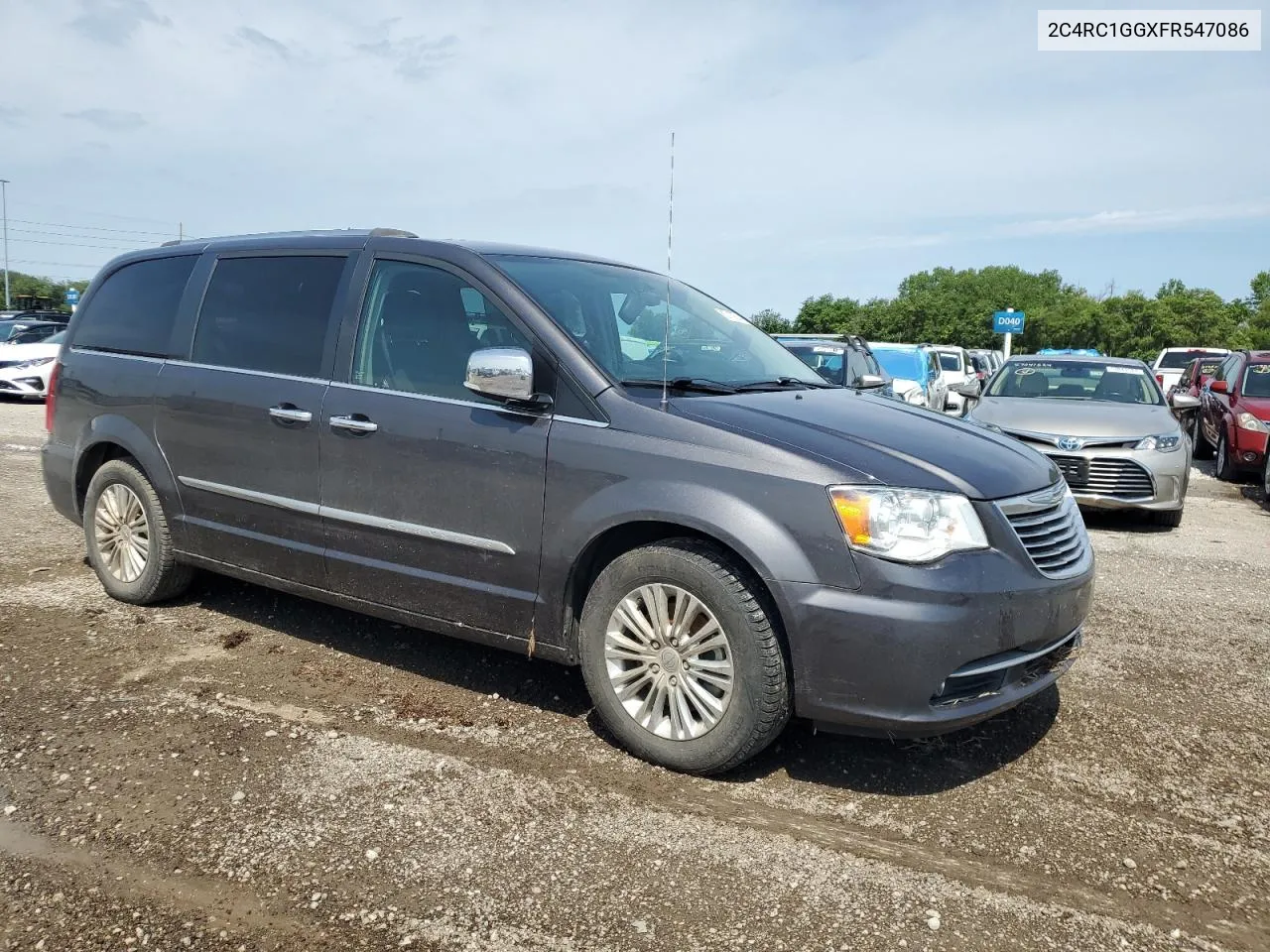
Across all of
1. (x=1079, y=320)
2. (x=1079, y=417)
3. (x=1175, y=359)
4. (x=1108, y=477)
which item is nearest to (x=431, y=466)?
(x=1108, y=477)

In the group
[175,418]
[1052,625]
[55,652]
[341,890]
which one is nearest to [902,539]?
[1052,625]

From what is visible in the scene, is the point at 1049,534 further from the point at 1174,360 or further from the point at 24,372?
the point at 1174,360

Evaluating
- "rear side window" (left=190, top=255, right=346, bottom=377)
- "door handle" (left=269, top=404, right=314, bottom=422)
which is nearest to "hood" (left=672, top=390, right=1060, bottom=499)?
"door handle" (left=269, top=404, right=314, bottom=422)

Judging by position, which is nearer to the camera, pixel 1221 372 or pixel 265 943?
pixel 265 943

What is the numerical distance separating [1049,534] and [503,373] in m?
2.01

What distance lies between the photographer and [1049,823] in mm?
3154

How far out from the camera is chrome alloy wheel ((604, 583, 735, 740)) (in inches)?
130

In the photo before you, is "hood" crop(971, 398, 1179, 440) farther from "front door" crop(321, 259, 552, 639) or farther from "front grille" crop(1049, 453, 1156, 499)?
"front door" crop(321, 259, 552, 639)

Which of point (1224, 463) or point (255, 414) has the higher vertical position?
point (255, 414)

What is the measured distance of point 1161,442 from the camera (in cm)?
819

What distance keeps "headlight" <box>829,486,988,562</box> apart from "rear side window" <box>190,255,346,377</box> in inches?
94.1

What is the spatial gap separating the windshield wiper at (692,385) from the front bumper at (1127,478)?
17.2ft

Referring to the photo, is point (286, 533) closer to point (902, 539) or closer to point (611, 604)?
point (611, 604)

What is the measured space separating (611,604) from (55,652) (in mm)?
2759
